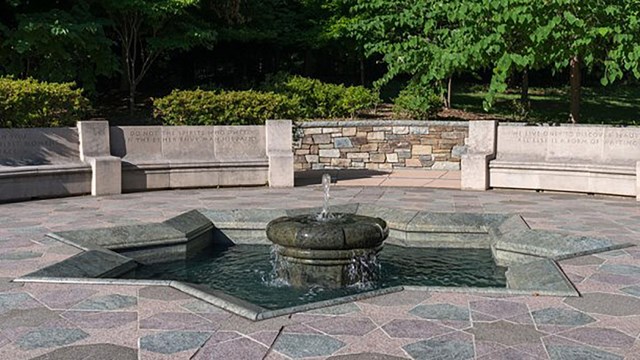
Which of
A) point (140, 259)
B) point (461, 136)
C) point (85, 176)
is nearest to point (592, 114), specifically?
point (461, 136)

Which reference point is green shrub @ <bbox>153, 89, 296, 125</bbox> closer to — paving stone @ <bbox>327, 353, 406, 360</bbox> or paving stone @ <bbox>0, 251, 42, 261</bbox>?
paving stone @ <bbox>0, 251, 42, 261</bbox>

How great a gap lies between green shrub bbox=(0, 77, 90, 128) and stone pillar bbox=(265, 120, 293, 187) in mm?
3566

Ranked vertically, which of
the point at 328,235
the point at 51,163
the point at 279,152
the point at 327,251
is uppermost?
the point at 279,152

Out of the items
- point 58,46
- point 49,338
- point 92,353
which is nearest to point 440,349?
point 92,353

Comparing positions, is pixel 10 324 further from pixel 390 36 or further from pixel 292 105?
pixel 390 36

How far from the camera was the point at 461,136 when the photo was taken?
49.8 feet

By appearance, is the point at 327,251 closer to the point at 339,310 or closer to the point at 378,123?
the point at 339,310

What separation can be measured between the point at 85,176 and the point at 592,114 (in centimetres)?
1893

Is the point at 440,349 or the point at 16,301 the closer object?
the point at 440,349

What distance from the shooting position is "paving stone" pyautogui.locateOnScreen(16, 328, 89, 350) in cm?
426

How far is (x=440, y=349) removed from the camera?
4.18 metres

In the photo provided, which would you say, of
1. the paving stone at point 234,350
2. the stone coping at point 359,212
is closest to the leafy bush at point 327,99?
the stone coping at point 359,212

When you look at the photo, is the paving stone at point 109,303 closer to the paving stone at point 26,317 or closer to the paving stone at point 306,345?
the paving stone at point 26,317

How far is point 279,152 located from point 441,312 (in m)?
8.20
